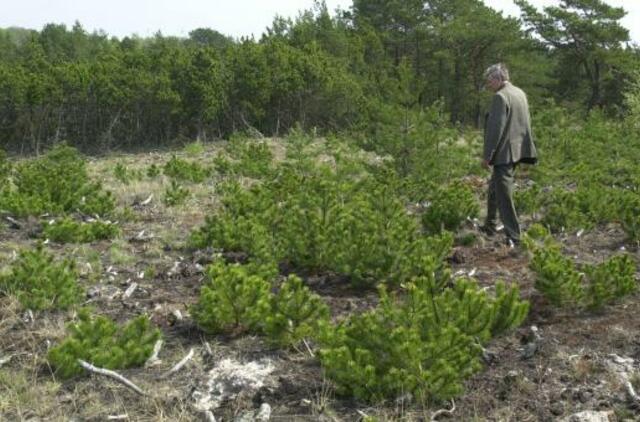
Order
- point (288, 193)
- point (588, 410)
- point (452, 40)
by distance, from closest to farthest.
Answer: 1. point (588, 410)
2. point (288, 193)
3. point (452, 40)

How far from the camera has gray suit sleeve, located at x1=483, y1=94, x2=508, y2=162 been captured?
296 inches

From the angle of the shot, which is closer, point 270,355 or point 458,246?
point 270,355

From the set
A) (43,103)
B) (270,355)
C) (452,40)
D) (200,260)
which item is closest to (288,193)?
(200,260)

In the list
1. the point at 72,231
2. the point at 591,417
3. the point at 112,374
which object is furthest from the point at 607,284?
the point at 72,231

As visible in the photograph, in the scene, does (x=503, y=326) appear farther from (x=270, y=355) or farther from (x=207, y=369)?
(x=207, y=369)

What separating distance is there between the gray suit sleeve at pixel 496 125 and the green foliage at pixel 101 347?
4.03 m

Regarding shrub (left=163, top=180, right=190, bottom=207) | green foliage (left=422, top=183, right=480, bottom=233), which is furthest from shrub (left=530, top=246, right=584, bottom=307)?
shrub (left=163, top=180, right=190, bottom=207)

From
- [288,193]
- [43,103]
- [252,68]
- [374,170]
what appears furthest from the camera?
[252,68]

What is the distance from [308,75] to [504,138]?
1975cm

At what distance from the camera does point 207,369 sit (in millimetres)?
4730

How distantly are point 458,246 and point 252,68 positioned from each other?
19616 millimetres

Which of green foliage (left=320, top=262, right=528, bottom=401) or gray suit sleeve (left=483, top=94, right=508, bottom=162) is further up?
gray suit sleeve (left=483, top=94, right=508, bottom=162)

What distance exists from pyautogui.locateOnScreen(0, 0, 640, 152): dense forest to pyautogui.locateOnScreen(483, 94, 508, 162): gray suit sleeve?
4.55 m

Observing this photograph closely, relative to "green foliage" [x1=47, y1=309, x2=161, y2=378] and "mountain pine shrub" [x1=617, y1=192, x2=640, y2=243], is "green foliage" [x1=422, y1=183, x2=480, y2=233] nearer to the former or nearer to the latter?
"mountain pine shrub" [x1=617, y1=192, x2=640, y2=243]
